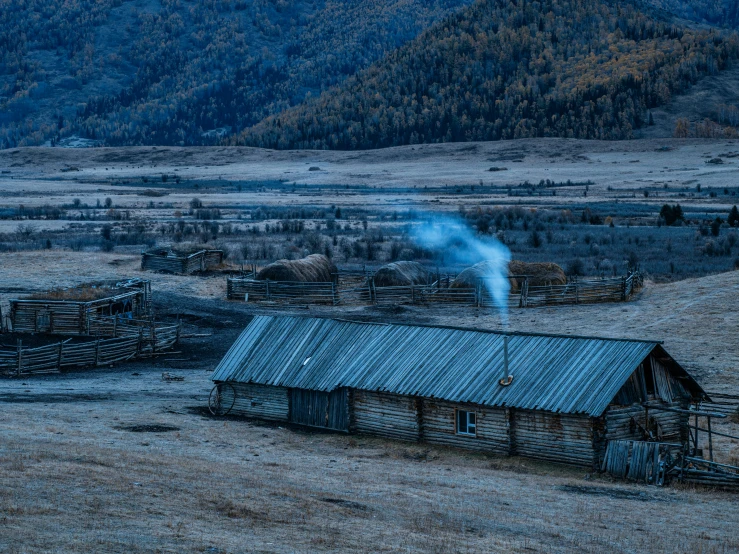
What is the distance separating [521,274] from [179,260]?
15073mm

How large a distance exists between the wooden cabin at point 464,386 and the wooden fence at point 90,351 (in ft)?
21.0

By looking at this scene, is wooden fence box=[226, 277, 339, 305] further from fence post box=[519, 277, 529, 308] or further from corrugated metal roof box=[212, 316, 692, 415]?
corrugated metal roof box=[212, 316, 692, 415]

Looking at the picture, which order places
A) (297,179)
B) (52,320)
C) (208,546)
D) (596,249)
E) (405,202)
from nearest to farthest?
(208,546)
(52,320)
(596,249)
(405,202)
(297,179)

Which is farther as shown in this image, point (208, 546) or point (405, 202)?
point (405, 202)

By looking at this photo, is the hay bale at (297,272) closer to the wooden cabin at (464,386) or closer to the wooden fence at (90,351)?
the wooden fence at (90,351)

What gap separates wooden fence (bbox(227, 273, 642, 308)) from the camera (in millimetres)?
38375

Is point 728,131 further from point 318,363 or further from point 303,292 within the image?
point 318,363

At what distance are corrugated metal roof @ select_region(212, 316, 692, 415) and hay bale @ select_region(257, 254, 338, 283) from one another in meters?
14.5

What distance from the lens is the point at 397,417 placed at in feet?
74.2

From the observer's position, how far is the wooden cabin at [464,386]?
2073cm

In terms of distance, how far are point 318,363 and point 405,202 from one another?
60279 millimetres

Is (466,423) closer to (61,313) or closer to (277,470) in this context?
(277,470)

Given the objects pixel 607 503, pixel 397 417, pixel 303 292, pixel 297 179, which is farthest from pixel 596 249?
pixel 297 179

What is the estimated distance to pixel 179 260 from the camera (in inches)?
1809
